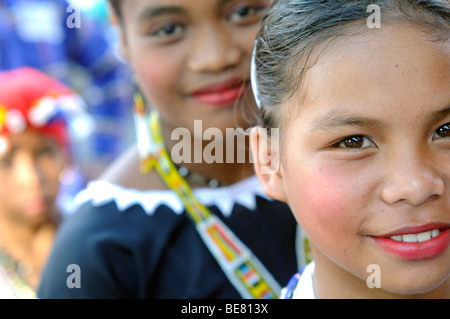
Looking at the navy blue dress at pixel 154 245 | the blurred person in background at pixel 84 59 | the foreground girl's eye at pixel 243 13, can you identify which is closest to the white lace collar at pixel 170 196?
the navy blue dress at pixel 154 245

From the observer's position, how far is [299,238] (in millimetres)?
1812

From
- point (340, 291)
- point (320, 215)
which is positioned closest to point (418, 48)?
point (320, 215)

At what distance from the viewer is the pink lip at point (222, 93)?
168 cm

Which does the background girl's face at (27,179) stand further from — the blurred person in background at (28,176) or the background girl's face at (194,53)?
the background girl's face at (194,53)

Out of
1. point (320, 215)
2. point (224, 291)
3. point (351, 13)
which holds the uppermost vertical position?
point (351, 13)

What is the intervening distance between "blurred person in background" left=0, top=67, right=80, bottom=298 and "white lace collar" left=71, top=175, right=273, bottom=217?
1.03 metres

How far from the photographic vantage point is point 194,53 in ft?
5.44

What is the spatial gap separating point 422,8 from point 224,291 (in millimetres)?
918

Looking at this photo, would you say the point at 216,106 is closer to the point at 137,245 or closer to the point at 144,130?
the point at 144,130

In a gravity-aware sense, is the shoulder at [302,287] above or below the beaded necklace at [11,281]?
above

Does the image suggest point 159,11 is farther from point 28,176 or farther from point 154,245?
point 28,176

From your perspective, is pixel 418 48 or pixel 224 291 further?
pixel 224 291

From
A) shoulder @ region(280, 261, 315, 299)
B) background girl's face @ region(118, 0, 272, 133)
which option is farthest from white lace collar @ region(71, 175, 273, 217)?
shoulder @ region(280, 261, 315, 299)

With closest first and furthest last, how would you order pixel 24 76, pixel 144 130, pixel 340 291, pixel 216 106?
pixel 340 291 < pixel 216 106 < pixel 144 130 < pixel 24 76
